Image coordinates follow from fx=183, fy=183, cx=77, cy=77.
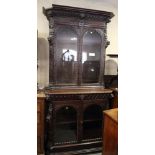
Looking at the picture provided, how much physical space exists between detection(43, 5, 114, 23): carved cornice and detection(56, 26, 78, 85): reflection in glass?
21 centimetres

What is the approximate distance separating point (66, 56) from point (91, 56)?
43cm

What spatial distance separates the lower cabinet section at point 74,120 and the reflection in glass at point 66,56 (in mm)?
335

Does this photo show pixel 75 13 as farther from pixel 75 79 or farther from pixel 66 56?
pixel 75 79

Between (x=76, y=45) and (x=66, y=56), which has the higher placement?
(x=76, y=45)

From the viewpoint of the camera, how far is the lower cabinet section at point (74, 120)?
2608mm

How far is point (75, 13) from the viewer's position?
2.71 m

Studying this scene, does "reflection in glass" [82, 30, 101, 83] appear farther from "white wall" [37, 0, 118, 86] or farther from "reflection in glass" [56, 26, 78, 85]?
"white wall" [37, 0, 118, 86]

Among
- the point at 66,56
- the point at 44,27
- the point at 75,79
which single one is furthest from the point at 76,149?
the point at 44,27

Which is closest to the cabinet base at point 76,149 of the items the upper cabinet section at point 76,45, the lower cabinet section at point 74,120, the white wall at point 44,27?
the lower cabinet section at point 74,120

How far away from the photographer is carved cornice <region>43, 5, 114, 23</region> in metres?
2.62

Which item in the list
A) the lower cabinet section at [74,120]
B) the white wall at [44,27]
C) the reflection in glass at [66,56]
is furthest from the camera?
the white wall at [44,27]

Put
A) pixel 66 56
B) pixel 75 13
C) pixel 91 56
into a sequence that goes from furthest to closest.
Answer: pixel 91 56, pixel 66 56, pixel 75 13

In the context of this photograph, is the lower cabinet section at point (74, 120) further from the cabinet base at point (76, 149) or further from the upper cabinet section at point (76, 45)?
the upper cabinet section at point (76, 45)
